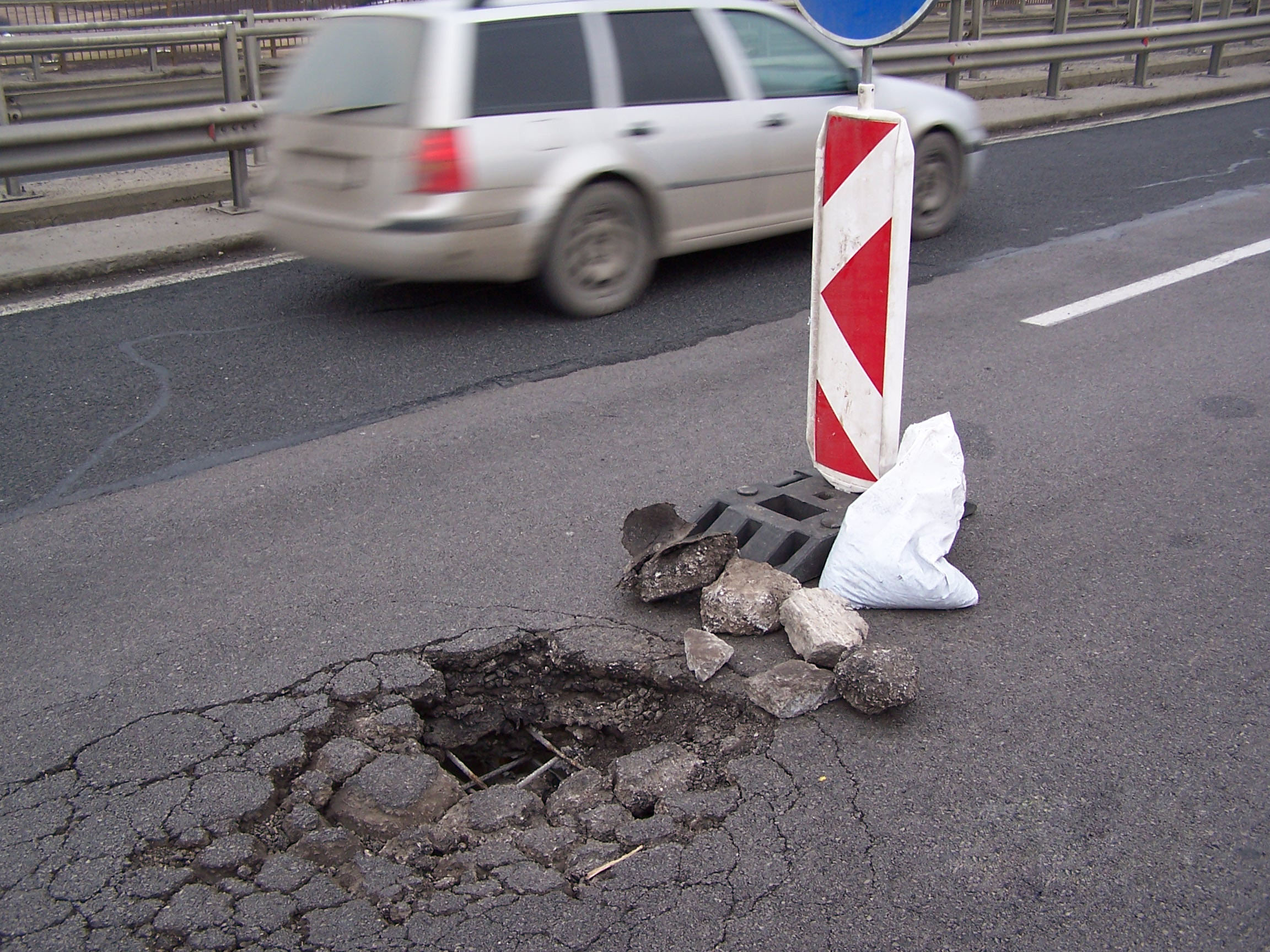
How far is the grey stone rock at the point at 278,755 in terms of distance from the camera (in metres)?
3.27

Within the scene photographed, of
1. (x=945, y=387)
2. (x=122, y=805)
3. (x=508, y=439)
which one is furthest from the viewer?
(x=945, y=387)

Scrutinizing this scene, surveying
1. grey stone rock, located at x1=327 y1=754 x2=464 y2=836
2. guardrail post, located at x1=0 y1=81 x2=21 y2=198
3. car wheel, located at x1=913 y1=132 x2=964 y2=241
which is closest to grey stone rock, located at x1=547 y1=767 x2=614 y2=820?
grey stone rock, located at x1=327 y1=754 x2=464 y2=836

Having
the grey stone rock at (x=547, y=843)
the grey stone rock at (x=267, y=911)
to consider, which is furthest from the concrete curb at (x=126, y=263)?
the grey stone rock at (x=547, y=843)

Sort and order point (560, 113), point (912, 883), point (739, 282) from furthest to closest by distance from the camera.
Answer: point (739, 282)
point (560, 113)
point (912, 883)

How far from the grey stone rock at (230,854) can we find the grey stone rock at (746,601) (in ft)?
4.98

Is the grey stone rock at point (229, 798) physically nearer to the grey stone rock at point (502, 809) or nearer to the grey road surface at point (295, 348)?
the grey stone rock at point (502, 809)

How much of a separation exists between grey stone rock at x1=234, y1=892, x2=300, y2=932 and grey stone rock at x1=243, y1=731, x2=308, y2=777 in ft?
1.61

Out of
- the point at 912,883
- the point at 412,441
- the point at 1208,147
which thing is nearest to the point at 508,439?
the point at 412,441

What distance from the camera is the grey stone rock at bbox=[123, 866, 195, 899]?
281cm

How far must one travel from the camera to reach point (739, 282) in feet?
25.7

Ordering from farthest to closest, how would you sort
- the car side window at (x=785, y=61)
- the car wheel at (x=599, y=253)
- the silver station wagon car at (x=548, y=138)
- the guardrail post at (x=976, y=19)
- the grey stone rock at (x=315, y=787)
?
the guardrail post at (x=976, y=19), the car side window at (x=785, y=61), the car wheel at (x=599, y=253), the silver station wagon car at (x=548, y=138), the grey stone rock at (x=315, y=787)

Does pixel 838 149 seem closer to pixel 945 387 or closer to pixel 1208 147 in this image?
pixel 945 387

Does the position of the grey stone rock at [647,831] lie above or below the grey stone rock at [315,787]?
above

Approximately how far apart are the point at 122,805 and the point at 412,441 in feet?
8.29
